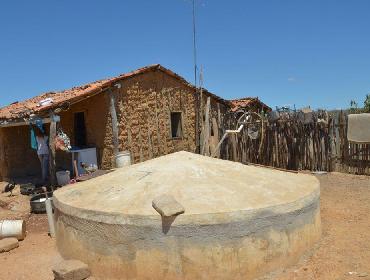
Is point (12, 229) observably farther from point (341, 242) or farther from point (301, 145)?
point (301, 145)

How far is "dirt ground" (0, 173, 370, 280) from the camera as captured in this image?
15.4 feet

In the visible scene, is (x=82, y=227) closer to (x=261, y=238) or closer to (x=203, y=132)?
(x=261, y=238)

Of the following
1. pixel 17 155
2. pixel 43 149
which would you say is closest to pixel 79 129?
pixel 43 149

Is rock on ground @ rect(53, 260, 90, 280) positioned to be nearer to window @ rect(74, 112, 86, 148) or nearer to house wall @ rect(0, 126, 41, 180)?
window @ rect(74, 112, 86, 148)

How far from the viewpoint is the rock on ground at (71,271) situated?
465 cm

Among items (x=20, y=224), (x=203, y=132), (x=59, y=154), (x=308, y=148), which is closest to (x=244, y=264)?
(x=20, y=224)

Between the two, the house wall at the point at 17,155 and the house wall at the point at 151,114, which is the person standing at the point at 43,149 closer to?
the house wall at the point at 151,114

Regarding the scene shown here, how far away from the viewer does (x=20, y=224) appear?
694 cm

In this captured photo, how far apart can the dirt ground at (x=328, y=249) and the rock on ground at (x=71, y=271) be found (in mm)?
507

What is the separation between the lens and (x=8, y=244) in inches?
252

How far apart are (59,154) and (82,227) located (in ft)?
26.6

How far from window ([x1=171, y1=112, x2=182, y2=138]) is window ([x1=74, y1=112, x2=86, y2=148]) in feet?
9.45

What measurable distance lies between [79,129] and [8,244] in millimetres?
6280

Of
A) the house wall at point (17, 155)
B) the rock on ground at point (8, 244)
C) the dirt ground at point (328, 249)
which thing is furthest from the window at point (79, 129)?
the rock on ground at point (8, 244)
